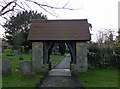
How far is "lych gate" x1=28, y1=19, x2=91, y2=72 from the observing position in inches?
408

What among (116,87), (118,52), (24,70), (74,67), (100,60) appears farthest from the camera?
(118,52)

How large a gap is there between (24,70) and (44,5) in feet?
19.5

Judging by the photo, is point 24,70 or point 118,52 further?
point 118,52

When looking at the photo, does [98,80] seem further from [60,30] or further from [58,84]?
[60,30]

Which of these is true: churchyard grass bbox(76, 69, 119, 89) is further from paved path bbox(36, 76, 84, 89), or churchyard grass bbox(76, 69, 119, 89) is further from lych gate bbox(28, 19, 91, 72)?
lych gate bbox(28, 19, 91, 72)

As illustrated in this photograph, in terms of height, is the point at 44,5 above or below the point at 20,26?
below

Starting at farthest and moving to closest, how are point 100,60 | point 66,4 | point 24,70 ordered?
point 100,60 < point 24,70 < point 66,4

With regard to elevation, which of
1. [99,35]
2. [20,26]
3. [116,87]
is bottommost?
[116,87]

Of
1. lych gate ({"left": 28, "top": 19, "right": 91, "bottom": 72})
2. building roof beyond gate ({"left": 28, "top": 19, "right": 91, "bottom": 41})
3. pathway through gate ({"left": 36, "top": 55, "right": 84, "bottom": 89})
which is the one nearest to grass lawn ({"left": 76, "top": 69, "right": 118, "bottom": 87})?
pathway through gate ({"left": 36, "top": 55, "right": 84, "bottom": 89})

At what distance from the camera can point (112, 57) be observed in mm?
12492

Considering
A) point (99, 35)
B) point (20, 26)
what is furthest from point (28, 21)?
point (99, 35)

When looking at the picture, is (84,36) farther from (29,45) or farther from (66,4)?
(29,45)

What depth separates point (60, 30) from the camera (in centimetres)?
1145

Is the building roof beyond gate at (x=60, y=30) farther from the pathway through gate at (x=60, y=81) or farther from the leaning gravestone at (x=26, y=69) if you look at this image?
the pathway through gate at (x=60, y=81)
